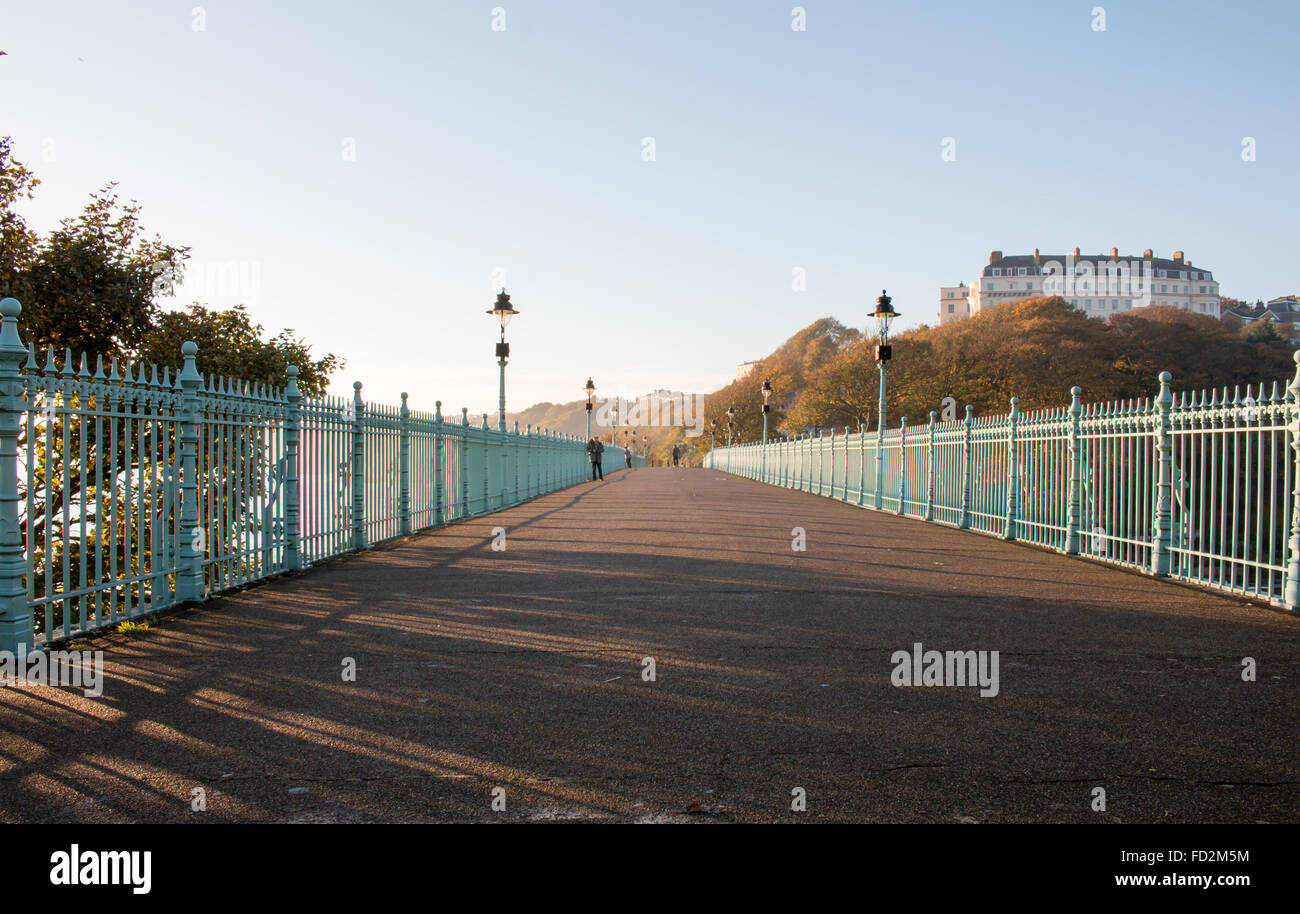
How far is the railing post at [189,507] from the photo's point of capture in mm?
8109

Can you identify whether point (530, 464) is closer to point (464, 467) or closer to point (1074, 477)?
point (464, 467)

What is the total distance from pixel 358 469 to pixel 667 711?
28.1ft

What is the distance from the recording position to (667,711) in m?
4.95

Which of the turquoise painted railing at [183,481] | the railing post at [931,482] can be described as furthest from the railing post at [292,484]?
the railing post at [931,482]

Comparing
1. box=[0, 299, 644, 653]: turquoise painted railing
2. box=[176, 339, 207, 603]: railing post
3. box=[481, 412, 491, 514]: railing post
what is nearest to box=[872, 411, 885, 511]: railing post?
box=[481, 412, 491, 514]: railing post

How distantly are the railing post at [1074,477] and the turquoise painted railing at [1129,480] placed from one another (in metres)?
0.02

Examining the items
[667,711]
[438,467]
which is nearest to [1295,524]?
[667,711]

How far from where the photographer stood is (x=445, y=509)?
1748cm

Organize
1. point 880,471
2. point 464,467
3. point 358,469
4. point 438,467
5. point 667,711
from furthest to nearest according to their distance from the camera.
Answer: point 880,471
point 464,467
point 438,467
point 358,469
point 667,711

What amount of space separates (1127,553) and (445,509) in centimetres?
1122

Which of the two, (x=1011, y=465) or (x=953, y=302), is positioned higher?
(x=953, y=302)
